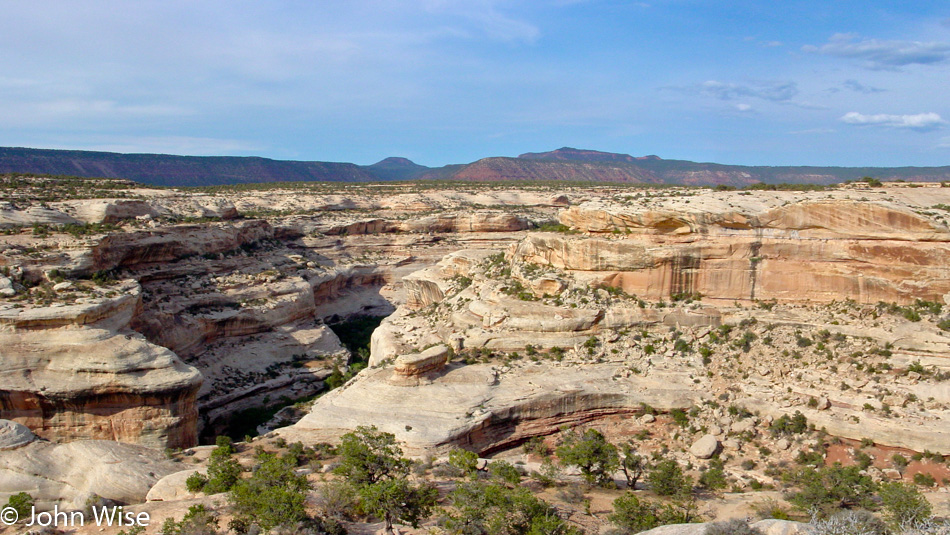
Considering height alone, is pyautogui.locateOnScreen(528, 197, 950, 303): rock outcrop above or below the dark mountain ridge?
below

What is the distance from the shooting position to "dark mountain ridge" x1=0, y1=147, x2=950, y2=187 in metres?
99.6

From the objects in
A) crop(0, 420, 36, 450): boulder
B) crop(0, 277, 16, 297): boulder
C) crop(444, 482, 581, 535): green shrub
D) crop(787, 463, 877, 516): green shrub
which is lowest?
crop(0, 420, 36, 450): boulder

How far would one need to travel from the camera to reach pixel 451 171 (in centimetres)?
15325

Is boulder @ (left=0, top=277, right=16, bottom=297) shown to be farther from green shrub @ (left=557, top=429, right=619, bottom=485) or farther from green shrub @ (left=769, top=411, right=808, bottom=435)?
green shrub @ (left=769, top=411, right=808, bottom=435)

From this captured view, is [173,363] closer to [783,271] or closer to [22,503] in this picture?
[22,503]

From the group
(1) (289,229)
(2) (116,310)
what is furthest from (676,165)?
(2) (116,310)

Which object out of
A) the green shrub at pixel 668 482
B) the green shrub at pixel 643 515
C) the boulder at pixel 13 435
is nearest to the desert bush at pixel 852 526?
the green shrub at pixel 643 515

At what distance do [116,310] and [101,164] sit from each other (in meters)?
98.4

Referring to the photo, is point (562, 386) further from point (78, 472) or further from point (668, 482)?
point (78, 472)

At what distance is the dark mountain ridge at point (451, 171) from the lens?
9962 cm

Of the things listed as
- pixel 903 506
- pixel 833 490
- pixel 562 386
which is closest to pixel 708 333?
pixel 562 386

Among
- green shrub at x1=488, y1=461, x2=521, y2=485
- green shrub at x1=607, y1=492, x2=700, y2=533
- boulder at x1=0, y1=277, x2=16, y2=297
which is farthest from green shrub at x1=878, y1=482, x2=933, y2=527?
boulder at x1=0, y1=277, x2=16, y2=297

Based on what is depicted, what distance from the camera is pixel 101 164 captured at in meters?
105

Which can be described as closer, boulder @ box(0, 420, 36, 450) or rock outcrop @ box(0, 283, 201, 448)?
boulder @ box(0, 420, 36, 450)
